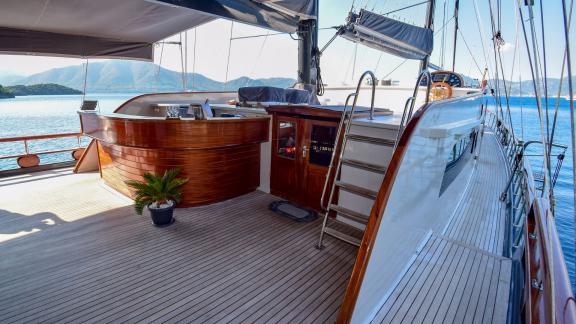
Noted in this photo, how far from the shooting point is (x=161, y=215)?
3.12 metres

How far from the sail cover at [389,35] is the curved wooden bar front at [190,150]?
1823mm

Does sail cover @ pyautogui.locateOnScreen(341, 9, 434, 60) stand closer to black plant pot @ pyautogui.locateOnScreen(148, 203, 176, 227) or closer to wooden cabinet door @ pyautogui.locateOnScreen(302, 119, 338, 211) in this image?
wooden cabinet door @ pyautogui.locateOnScreen(302, 119, 338, 211)

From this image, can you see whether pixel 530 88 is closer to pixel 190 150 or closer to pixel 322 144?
pixel 322 144

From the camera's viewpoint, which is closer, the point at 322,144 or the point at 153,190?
the point at 153,190

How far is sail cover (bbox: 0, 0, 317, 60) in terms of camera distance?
3.39m

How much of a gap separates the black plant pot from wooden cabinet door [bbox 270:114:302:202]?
A: 5.14 ft

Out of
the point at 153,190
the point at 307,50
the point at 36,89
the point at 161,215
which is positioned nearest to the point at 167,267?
the point at 161,215

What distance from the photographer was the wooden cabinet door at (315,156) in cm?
345

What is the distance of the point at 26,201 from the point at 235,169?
9.46 ft

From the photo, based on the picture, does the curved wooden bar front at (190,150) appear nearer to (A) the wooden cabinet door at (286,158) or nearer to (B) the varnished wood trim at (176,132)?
(B) the varnished wood trim at (176,132)

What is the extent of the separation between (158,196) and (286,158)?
1.76 meters

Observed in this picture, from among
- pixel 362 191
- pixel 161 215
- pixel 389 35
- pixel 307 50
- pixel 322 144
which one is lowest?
pixel 161 215

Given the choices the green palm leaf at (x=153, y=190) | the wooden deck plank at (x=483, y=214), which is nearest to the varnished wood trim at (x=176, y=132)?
the green palm leaf at (x=153, y=190)

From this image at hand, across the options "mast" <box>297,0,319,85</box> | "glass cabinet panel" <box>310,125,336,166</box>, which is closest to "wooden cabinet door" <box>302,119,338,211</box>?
Answer: "glass cabinet panel" <box>310,125,336,166</box>
